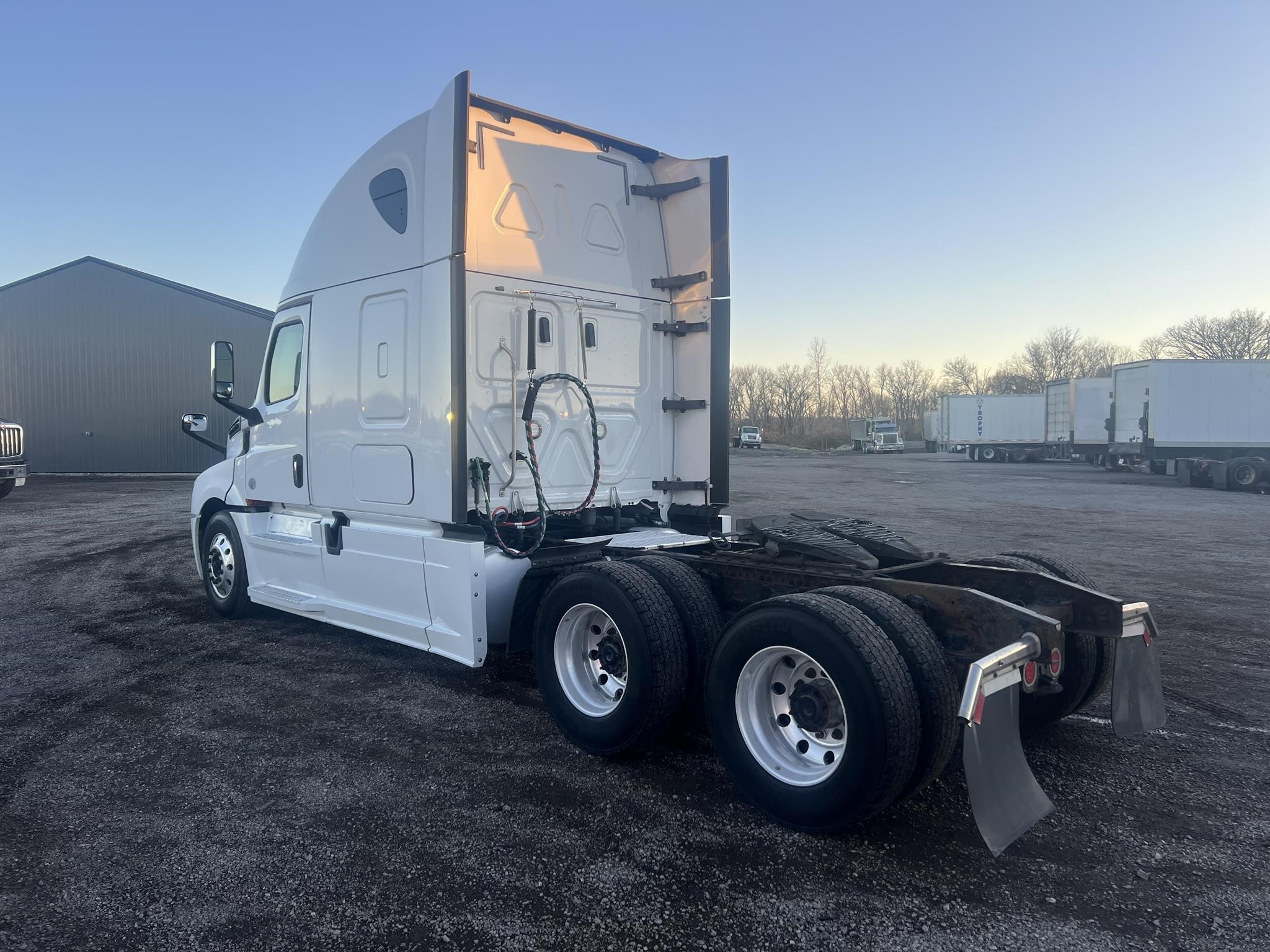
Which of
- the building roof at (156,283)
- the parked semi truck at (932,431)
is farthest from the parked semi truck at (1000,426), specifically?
the building roof at (156,283)

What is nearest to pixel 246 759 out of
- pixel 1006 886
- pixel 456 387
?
pixel 456 387

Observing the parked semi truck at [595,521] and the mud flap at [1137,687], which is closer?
the parked semi truck at [595,521]

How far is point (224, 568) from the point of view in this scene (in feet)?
24.4

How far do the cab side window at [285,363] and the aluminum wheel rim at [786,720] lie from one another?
14.3 ft

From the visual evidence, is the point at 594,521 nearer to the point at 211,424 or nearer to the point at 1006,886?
the point at 1006,886

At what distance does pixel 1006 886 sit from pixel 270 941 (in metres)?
2.49

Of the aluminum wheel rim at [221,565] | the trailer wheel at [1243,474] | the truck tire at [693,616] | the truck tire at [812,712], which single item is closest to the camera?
the truck tire at [812,712]

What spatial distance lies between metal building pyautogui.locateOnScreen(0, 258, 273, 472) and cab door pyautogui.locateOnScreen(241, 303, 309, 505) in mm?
23723

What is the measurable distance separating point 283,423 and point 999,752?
5501 mm

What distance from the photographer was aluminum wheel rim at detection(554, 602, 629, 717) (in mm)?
4434

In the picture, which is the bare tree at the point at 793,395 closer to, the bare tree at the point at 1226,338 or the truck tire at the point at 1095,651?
the bare tree at the point at 1226,338

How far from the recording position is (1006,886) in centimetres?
304

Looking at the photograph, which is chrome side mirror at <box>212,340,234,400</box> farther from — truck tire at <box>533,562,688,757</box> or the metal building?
the metal building

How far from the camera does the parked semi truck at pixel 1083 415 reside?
38125 millimetres
